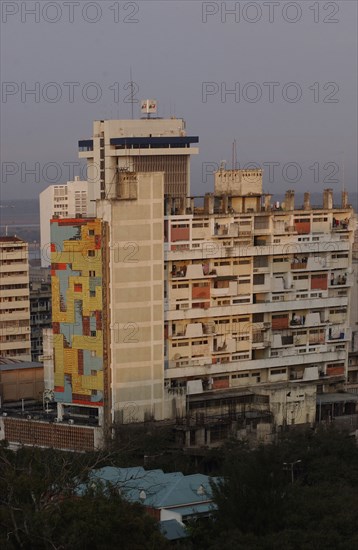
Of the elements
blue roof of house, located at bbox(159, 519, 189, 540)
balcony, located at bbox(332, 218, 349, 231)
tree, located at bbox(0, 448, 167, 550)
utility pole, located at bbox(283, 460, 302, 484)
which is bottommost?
blue roof of house, located at bbox(159, 519, 189, 540)

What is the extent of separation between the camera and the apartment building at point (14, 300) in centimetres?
3859

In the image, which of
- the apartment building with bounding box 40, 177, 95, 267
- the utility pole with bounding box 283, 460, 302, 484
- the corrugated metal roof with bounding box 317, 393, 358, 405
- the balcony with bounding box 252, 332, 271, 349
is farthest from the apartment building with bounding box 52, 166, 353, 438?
the apartment building with bounding box 40, 177, 95, 267

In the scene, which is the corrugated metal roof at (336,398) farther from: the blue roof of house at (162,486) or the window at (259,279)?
the blue roof of house at (162,486)

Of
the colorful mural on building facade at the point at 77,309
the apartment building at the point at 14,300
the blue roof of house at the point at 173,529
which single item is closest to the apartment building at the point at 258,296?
the colorful mural on building facade at the point at 77,309

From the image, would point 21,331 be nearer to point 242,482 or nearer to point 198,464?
point 198,464

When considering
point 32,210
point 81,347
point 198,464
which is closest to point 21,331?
point 81,347

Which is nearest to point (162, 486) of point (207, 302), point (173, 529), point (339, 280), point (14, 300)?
point (173, 529)

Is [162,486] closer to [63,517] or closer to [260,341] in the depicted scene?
[63,517]

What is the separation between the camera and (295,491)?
22.0 meters

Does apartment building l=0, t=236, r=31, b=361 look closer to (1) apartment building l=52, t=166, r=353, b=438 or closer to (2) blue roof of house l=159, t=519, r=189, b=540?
(1) apartment building l=52, t=166, r=353, b=438

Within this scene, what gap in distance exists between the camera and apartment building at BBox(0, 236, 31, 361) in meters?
38.6

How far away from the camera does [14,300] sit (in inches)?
1524

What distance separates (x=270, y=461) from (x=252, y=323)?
877 cm

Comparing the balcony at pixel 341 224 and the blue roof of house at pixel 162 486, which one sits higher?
the balcony at pixel 341 224
